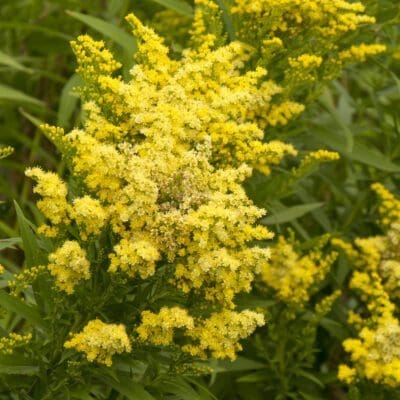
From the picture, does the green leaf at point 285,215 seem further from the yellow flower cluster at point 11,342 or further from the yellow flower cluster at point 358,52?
the yellow flower cluster at point 11,342

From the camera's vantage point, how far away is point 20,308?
2826 millimetres

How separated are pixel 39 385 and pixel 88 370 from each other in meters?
0.22

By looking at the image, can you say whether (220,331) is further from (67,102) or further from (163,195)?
(67,102)

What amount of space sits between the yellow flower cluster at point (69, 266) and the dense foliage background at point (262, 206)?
25 cm

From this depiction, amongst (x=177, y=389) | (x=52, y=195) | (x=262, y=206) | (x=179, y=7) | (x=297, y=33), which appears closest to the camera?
(x=52, y=195)

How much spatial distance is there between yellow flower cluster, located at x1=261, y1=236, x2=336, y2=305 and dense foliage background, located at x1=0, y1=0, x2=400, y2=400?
55 millimetres

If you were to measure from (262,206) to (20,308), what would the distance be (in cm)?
113

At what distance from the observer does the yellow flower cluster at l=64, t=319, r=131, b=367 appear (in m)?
2.58

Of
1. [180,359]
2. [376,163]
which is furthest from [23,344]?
[376,163]

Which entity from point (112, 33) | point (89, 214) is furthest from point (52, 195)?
point (112, 33)

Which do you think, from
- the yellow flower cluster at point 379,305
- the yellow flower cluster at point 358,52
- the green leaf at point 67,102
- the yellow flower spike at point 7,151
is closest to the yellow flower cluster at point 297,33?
the yellow flower cluster at point 358,52

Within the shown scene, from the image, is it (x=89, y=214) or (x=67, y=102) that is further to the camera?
(x=67, y=102)

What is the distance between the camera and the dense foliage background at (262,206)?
117 inches

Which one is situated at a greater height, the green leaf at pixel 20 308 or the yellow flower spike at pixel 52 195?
the yellow flower spike at pixel 52 195
